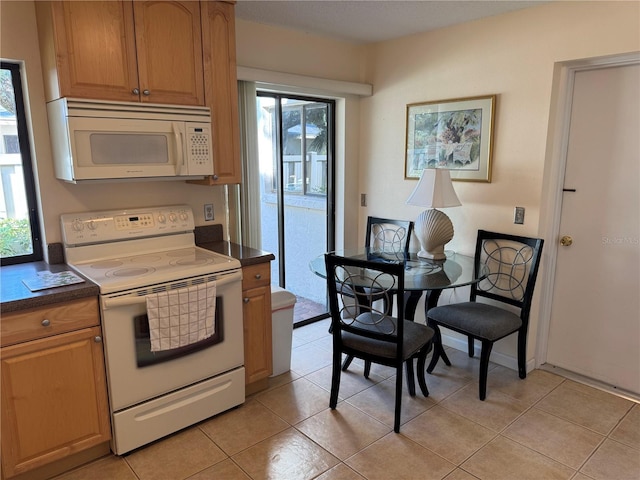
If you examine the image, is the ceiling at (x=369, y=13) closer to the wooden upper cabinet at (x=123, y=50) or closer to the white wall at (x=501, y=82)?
the white wall at (x=501, y=82)

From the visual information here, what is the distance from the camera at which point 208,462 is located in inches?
85.4

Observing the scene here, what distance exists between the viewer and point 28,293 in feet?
6.24

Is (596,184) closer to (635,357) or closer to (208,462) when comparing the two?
(635,357)

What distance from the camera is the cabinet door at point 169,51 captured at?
2.31 m

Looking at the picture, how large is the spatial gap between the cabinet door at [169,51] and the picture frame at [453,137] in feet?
5.53

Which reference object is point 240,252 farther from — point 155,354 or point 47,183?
point 47,183

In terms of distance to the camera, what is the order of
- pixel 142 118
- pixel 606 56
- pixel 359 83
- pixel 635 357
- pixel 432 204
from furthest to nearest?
pixel 359 83 < pixel 432 204 < pixel 635 357 < pixel 606 56 < pixel 142 118

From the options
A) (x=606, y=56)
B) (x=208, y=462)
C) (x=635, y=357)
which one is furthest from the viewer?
(x=635, y=357)

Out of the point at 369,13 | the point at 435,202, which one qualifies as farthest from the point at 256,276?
the point at 369,13

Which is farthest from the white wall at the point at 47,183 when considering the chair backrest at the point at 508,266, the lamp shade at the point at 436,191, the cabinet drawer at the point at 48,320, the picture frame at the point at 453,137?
the chair backrest at the point at 508,266

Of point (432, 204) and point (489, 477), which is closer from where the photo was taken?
point (489, 477)

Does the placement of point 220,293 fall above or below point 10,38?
below

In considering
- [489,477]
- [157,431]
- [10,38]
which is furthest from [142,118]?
[489,477]

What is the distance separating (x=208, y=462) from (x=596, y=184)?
2.73m
